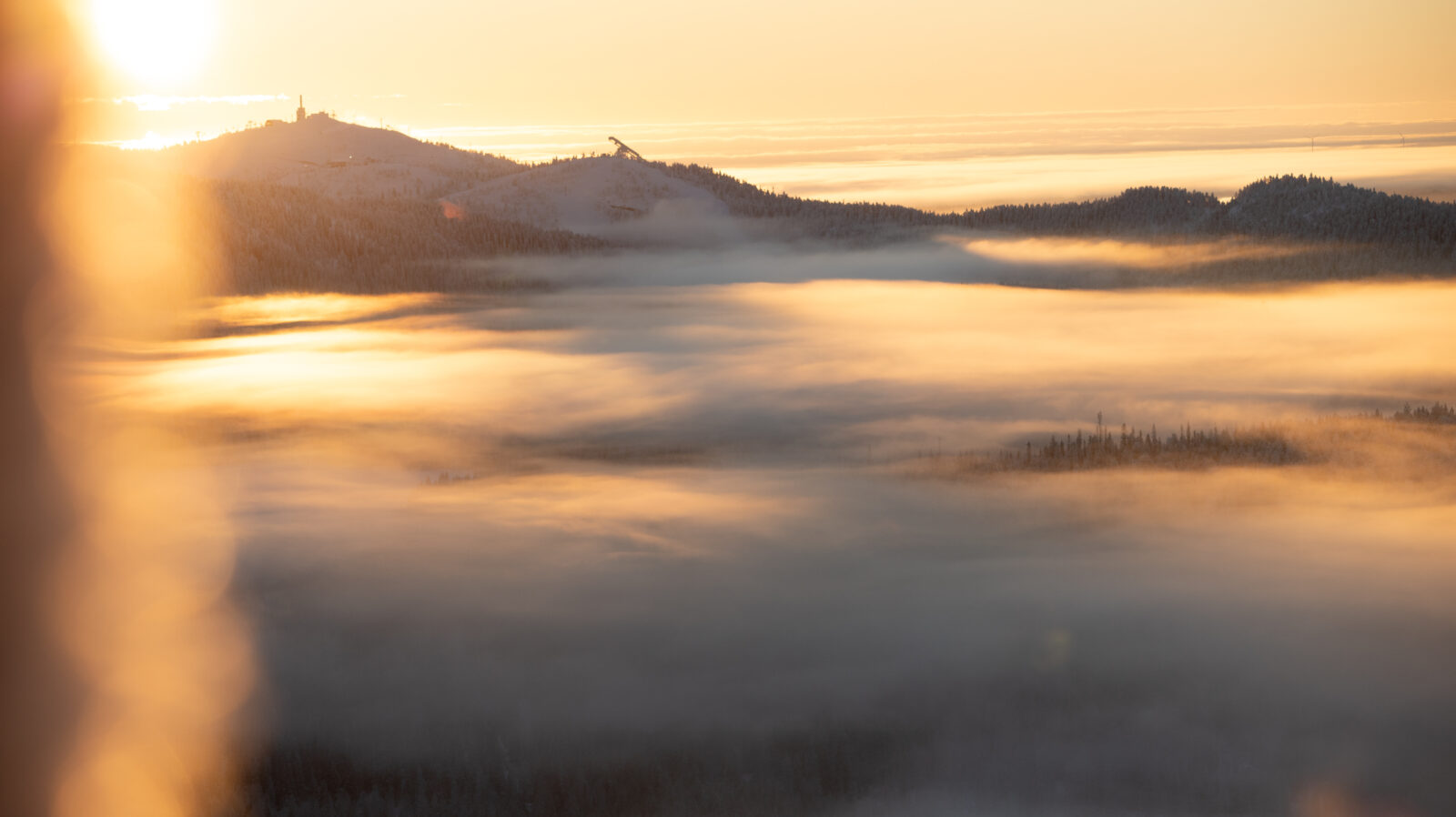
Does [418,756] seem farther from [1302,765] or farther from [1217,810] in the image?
[1302,765]

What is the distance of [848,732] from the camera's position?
4210 inches

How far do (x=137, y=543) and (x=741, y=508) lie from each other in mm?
77163

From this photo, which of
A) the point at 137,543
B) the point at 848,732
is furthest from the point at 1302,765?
the point at 137,543

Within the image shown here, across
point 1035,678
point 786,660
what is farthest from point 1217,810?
point 786,660

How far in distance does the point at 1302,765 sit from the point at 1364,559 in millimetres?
57579

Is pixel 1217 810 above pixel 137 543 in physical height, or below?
below

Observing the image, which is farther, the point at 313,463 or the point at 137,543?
the point at 313,463

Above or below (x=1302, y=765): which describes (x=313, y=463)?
above

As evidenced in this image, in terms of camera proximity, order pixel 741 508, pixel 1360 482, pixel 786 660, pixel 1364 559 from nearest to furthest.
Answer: pixel 786 660 → pixel 1364 559 → pixel 741 508 → pixel 1360 482

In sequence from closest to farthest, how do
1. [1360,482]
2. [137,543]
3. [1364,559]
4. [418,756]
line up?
1. [418,756]
2. [137,543]
3. [1364,559]
4. [1360,482]

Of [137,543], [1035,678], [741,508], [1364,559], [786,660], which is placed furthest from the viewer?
[741,508]

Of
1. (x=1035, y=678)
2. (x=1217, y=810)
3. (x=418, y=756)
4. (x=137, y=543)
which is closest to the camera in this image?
(x=418, y=756)

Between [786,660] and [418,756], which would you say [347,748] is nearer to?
[418,756]

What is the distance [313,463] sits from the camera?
651 feet
